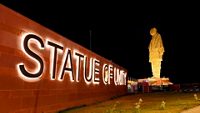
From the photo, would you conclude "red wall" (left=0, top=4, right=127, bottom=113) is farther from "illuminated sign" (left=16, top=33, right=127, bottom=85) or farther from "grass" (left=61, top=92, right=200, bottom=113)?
"grass" (left=61, top=92, right=200, bottom=113)

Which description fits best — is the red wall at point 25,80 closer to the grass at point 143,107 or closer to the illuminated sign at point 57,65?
the illuminated sign at point 57,65

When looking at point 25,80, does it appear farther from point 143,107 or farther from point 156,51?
point 156,51

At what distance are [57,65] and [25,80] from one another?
4.31m

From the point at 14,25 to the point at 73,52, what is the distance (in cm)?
825

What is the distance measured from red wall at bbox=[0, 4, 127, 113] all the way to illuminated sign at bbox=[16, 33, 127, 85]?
0.15 metres

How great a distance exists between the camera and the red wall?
1392 cm

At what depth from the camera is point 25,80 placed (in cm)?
1547

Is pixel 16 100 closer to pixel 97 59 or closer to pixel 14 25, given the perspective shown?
pixel 14 25

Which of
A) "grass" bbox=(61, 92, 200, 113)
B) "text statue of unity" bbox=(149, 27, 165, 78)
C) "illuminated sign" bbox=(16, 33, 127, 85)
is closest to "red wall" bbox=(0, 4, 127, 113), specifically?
"illuminated sign" bbox=(16, 33, 127, 85)

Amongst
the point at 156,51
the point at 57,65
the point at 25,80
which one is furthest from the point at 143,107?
the point at 156,51

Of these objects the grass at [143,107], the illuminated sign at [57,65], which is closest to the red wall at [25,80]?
the illuminated sign at [57,65]

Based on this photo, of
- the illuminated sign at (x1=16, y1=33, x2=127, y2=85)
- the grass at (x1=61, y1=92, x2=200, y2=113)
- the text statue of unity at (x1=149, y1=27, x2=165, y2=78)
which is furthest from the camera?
the text statue of unity at (x1=149, y1=27, x2=165, y2=78)

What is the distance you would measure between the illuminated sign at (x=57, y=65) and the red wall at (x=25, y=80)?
0.49 ft

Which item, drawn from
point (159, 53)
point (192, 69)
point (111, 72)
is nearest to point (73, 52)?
point (111, 72)
